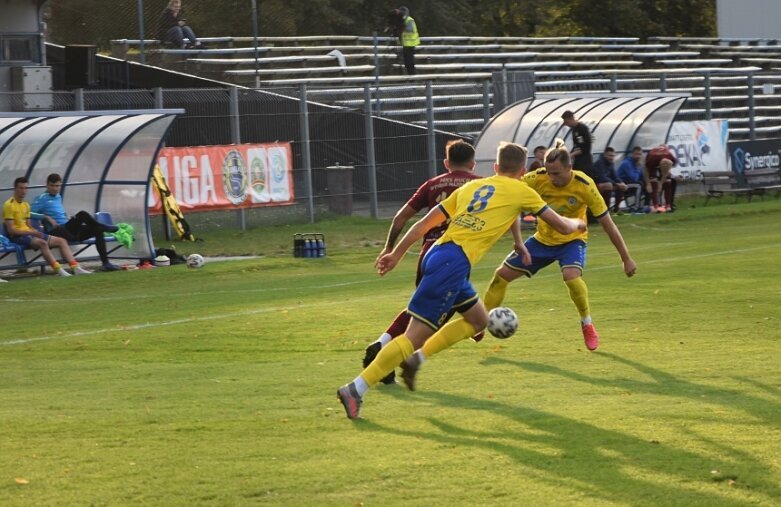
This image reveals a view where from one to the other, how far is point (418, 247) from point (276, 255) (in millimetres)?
2602

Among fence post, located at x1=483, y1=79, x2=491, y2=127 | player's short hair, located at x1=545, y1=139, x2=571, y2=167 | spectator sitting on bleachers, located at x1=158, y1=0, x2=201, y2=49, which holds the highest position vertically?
spectator sitting on bleachers, located at x1=158, y1=0, x2=201, y2=49

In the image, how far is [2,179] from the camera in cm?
2130

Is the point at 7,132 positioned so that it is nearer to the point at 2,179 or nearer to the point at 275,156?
the point at 2,179

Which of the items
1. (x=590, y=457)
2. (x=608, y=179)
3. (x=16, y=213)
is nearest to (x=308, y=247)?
(x=16, y=213)

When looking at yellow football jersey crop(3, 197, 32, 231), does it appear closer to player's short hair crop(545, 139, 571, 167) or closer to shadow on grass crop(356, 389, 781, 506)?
player's short hair crop(545, 139, 571, 167)

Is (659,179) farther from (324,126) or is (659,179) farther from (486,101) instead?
(324,126)

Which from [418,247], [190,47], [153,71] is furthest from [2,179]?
[190,47]

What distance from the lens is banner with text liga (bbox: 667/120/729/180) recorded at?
110 ft

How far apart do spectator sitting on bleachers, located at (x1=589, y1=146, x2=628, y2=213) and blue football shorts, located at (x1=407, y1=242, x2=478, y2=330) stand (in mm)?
19302

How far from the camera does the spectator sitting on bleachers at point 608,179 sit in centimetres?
2815

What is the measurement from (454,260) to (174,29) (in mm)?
28530

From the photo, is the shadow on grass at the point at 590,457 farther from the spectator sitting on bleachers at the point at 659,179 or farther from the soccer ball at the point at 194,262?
the spectator sitting on bleachers at the point at 659,179

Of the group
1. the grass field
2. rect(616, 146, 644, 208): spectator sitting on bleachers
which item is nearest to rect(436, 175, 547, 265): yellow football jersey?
the grass field

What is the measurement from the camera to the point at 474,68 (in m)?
43.5
